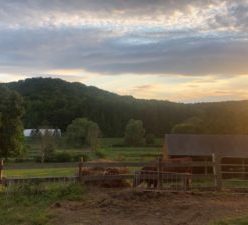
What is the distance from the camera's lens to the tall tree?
58.5 meters

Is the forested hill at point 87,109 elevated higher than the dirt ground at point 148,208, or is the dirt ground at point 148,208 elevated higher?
the forested hill at point 87,109

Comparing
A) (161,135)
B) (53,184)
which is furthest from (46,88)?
(53,184)

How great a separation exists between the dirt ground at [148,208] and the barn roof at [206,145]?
Answer: 25.7 meters

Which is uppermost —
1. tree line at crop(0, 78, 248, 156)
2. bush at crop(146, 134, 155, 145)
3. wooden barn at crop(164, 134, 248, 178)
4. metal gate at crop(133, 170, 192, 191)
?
tree line at crop(0, 78, 248, 156)

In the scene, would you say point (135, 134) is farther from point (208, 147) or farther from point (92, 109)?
point (208, 147)

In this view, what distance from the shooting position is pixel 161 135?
11612cm

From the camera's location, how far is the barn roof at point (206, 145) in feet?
141

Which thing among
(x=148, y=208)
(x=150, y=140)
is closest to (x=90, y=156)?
(x=150, y=140)

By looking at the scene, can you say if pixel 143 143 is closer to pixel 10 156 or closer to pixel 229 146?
pixel 10 156

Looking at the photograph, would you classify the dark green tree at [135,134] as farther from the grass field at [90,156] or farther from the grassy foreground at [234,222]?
the grassy foreground at [234,222]

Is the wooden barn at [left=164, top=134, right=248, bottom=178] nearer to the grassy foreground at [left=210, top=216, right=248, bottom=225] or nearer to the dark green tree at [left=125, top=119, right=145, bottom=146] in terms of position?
the grassy foreground at [left=210, top=216, right=248, bottom=225]

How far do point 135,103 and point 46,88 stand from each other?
2534 cm

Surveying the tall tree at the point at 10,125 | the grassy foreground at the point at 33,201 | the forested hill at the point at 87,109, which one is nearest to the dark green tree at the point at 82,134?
the forested hill at the point at 87,109

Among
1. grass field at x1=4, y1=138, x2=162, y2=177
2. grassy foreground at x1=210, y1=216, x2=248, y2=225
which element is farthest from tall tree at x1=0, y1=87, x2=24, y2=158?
grassy foreground at x1=210, y1=216, x2=248, y2=225
